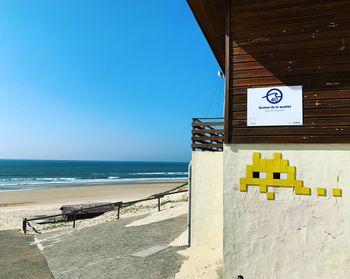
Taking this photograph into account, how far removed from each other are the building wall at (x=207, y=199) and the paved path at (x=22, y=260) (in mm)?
A: 3970

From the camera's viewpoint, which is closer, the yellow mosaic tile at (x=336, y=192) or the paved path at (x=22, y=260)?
the yellow mosaic tile at (x=336, y=192)

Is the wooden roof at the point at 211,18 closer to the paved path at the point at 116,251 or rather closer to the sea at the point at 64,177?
the paved path at the point at 116,251

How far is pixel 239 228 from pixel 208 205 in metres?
3.43

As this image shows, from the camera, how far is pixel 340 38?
5.34 meters

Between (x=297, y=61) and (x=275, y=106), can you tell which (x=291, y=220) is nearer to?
(x=275, y=106)

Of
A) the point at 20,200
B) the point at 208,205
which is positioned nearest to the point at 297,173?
the point at 208,205

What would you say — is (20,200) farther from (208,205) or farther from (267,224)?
(267,224)

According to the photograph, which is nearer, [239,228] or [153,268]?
[239,228]

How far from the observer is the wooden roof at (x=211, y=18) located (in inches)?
238

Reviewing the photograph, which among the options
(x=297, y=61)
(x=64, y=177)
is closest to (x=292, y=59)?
(x=297, y=61)

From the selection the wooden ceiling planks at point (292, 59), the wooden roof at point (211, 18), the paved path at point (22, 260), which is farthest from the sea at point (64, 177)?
the wooden ceiling planks at point (292, 59)

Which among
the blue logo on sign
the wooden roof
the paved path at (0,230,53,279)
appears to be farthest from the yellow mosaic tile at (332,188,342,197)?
the paved path at (0,230,53,279)

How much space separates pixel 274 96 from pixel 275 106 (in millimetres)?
177

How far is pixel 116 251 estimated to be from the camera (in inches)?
361
